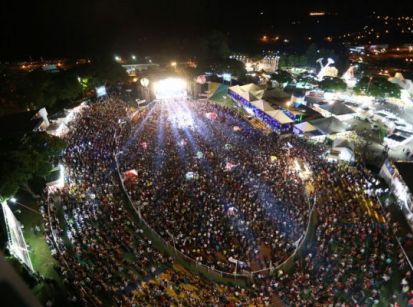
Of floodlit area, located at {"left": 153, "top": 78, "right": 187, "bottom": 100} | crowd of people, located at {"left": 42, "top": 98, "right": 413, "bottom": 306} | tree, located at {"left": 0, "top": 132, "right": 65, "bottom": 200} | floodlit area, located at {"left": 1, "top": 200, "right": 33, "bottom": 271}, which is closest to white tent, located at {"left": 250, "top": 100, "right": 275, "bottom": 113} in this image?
crowd of people, located at {"left": 42, "top": 98, "right": 413, "bottom": 306}

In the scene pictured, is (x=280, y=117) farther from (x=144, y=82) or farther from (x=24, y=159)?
(x=24, y=159)

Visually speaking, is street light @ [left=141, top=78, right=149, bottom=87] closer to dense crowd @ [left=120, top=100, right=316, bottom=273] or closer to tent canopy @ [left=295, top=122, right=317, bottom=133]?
dense crowd @ [left=120, top=100, right=316, bottom=273]

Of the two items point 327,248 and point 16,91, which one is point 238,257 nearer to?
point 327,248

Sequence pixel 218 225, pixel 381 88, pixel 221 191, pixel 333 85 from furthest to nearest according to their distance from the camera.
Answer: pixel 333 85 → pixel 381 88 → pixel 221 191 → pixel 218 225

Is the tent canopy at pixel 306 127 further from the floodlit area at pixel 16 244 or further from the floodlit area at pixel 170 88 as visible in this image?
the floodlit area at pixel 16 244

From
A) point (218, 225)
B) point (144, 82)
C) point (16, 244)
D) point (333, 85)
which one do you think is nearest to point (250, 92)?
point (333, 85)

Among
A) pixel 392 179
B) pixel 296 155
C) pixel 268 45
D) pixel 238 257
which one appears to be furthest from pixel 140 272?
pixel 268 45

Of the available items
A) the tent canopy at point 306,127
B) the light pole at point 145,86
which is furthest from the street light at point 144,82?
the tent canopy at point 306,127
